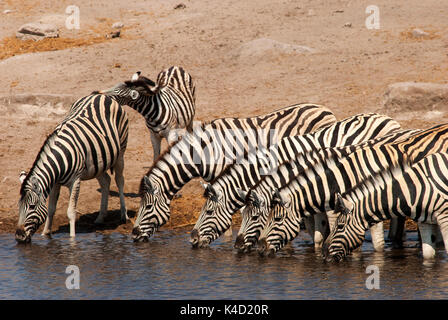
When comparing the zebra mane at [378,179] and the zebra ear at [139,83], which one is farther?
the zebra ear at [139,83]

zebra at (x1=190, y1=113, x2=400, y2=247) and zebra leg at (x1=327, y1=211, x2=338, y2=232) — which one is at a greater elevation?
zebra at (x1=190, y1=113, x2=400, y2=247)

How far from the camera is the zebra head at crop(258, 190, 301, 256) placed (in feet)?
38.1

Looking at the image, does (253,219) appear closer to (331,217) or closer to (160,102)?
(331,217)

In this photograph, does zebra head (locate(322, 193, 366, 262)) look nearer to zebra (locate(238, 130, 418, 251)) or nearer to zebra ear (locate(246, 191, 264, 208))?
zebra (locate(238, 130, 418, 251))

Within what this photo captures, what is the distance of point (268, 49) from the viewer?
24.1 meters

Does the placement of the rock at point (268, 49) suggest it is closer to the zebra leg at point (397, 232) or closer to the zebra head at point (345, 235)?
the zebra leg at point (397, 232)

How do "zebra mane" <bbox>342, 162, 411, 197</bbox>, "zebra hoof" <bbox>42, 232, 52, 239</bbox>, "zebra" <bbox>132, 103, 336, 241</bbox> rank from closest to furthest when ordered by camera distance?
"zebra mane" <bbox>342, 162, 411, 197</bbox> < "zebra" <bbox>132, 103, 336, 241</bbox> < "zebra hoof" <bbox>42, 232, 52, 239</bbox>

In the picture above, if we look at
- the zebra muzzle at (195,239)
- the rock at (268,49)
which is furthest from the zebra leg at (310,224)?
the rock at (268,49)

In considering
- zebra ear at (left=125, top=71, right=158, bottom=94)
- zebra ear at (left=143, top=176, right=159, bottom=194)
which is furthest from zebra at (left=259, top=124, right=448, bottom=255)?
zebra ear at (left=125, top=71, right=158, bottom=94)

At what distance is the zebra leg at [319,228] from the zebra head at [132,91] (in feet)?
15.2

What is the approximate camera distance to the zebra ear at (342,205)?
1091cm

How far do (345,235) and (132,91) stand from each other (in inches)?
229

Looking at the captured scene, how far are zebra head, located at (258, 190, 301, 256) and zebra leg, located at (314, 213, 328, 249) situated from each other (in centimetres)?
71

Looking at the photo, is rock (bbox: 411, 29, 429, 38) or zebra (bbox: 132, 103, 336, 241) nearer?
zebra (bbox: 132, 103, 336, 241)
